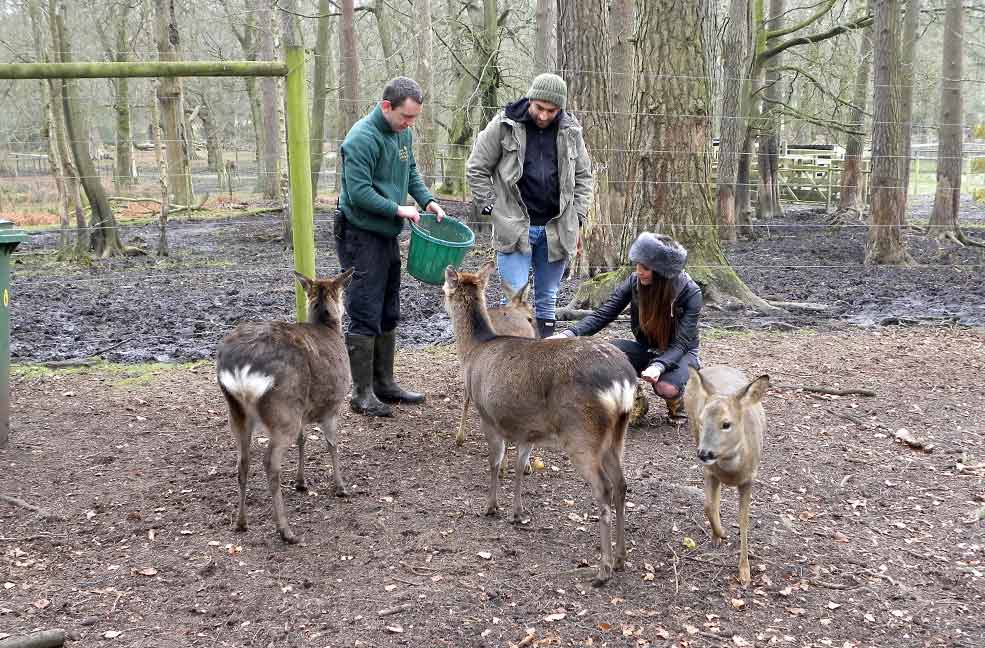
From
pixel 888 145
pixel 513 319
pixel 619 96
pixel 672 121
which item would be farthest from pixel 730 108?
pixel 513 319

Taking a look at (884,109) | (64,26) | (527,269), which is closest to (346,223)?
(527,269)

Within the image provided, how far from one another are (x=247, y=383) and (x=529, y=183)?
2510mm

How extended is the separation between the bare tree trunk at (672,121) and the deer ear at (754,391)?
437cm

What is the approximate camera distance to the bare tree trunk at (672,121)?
7.79 metres

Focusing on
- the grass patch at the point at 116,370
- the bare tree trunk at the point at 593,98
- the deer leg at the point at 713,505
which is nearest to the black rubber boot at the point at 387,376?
the grass patch at the point at 116,370

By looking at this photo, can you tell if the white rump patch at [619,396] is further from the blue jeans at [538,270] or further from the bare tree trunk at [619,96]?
the bare tree trunk at [619,96]

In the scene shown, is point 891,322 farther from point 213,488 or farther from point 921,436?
point 213,488

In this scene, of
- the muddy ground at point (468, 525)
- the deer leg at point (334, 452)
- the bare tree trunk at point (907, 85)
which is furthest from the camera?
the bare tree trunk at point (907, 85)

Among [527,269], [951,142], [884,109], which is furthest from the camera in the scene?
[951,142]

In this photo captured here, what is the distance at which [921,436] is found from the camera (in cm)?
539

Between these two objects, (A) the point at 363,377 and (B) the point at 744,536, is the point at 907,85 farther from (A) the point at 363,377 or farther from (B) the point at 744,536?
(B) the point at 744,536

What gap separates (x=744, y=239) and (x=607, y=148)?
6103mm

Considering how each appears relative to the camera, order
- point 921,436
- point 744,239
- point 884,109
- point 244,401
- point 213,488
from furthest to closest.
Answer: point 744,239, point 884,109, point 921,436, point 213,488, point 244,401

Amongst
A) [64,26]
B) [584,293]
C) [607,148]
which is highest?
[64,26]
